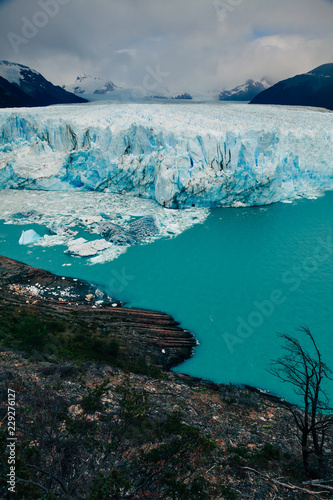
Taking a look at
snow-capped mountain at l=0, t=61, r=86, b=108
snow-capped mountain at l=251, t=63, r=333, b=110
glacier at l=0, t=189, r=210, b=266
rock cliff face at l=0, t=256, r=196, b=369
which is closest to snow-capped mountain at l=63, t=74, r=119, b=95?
snow-capped mountain at l=0, t=61, r=86, b=108

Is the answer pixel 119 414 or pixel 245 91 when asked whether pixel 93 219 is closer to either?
pixel 119 414

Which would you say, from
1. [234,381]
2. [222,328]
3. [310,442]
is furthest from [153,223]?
[310,442]

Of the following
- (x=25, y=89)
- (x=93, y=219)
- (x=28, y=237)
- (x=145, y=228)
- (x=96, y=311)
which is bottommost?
(x=96, y=311)

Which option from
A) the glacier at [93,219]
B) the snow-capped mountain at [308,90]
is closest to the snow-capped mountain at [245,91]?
the snow-capped mountain at [308,90]

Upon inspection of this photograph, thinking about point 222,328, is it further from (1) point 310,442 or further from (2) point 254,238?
(2) point 254,238

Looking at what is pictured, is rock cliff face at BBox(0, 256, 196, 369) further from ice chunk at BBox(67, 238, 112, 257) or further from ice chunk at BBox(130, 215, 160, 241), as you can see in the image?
ice chunk at BBox(130, 215, 160, 241)

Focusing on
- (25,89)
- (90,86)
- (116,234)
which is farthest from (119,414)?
(90,86)

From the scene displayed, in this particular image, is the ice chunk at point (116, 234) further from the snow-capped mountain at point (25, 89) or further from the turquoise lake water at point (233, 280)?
the snow-capped mountain at point (25, 89)
